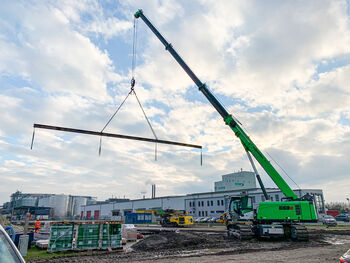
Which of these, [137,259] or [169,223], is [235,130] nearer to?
[137,259]

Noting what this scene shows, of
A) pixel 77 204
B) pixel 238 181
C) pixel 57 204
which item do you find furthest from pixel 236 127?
pixel 77 204

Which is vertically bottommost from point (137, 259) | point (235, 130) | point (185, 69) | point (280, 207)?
point (137, 259)

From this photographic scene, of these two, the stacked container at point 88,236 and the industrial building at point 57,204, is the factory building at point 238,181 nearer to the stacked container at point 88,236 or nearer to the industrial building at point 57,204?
the industrial building at point 57,204

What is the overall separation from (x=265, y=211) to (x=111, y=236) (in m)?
11.1

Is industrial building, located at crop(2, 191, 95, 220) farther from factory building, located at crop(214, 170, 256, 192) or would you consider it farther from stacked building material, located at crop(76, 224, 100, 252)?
stacked building material, located at crop(76, 224, 100, 252)

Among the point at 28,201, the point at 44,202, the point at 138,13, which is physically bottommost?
the point at 44,202

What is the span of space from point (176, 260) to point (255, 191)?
58.3m

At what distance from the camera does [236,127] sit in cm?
2092

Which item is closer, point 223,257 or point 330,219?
point 223,257

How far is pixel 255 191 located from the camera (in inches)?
2598

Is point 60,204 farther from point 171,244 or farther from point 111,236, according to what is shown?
point 171,244

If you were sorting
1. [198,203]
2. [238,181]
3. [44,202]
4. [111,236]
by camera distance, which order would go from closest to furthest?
[111,236] < [198,203] < [238,181] < [44,202]

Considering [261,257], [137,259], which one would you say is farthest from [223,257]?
[137,259]

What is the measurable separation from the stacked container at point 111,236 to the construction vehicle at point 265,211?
9.10 metres
